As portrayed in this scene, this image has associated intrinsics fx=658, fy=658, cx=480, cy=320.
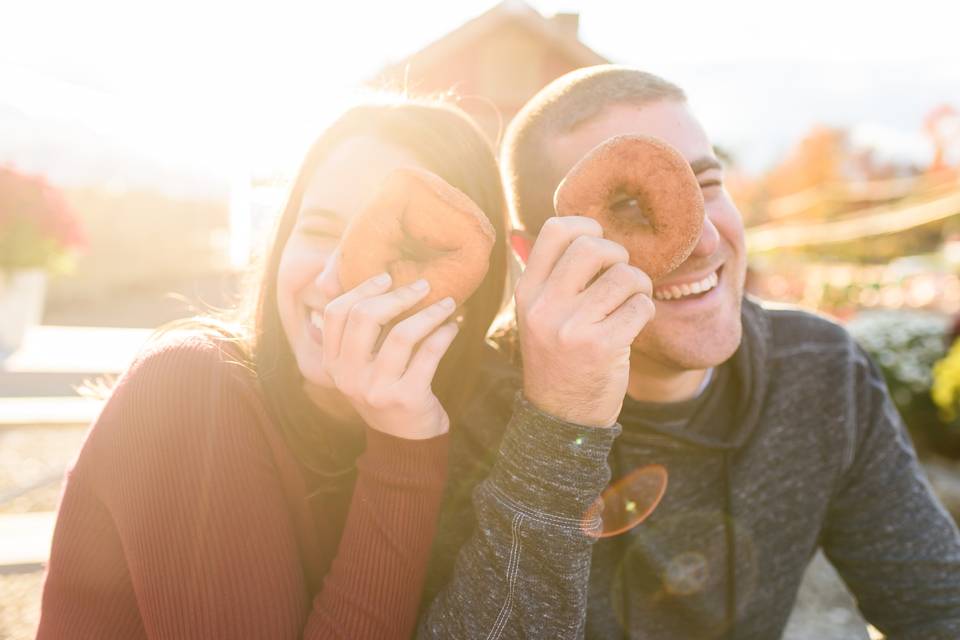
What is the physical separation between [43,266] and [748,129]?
468 ft

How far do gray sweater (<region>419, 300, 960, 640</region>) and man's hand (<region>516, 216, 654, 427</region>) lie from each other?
1.65 feet

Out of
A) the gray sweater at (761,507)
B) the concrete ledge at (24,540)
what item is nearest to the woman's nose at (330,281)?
the gray sweater at (761,507)

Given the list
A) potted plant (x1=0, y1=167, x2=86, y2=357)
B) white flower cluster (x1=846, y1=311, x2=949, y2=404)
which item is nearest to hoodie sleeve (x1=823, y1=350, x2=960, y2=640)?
white flower cluster (x1=846, y1=311, x2=949, y2=404)

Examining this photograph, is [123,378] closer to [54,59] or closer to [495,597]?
[495,597]

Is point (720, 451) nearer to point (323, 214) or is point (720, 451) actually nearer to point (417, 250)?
point (417, 250)

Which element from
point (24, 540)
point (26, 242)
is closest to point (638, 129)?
point (24, 540)

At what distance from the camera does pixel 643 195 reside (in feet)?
4.90

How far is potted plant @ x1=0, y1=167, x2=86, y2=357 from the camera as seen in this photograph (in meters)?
7.41

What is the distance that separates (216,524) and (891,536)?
6.22ft

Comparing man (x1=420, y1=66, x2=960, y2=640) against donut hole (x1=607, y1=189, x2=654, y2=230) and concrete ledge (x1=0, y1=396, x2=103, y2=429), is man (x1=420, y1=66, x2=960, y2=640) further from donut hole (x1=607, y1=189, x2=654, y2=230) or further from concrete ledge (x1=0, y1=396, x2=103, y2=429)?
concrete ledge (x1=0, y1=396, x2=103, y2=429)

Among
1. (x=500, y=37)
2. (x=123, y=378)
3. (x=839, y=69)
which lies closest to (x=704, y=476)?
(x=123, y=378)

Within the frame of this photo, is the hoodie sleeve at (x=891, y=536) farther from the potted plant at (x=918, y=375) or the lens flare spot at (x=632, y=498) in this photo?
A: the potted plant at (x=918, y=375)

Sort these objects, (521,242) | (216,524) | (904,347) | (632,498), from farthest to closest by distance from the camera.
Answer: (904,347) → (521,242) → (632,498) → (216,524)

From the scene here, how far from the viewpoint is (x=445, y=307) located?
4.77 ft
